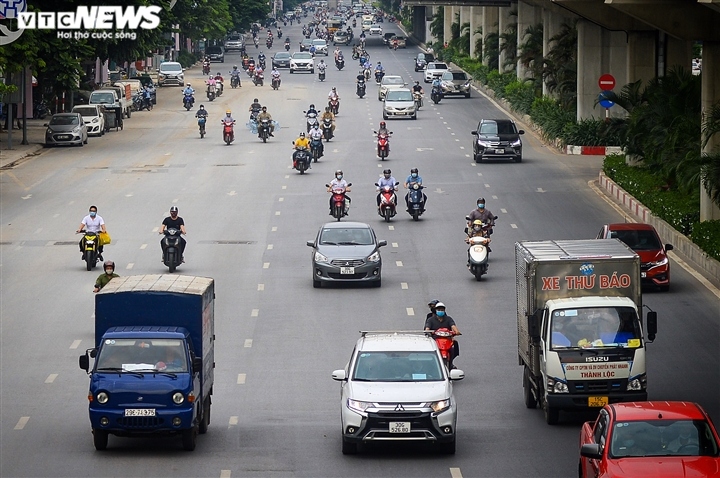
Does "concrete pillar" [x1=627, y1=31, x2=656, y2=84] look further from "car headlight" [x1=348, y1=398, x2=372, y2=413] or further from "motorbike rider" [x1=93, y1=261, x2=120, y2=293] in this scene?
"car headlight" [x1=348, y1=398, x2=372, y2=413]

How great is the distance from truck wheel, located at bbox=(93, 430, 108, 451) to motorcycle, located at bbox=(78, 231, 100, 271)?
15602mm

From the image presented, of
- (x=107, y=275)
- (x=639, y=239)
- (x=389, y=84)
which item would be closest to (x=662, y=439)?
(x=107, y=275)

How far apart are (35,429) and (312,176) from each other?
3217 cm

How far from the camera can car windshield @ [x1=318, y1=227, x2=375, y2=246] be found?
34062 mm

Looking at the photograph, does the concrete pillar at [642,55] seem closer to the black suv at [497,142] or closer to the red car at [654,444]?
the black suv at [497,142]

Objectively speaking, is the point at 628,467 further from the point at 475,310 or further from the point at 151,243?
the point at 151,243

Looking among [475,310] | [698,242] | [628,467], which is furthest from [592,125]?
[628,467]

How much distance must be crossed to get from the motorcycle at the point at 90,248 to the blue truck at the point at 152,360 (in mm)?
13938

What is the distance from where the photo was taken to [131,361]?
1941 cm

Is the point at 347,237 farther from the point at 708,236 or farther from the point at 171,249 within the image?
the point at 708,236

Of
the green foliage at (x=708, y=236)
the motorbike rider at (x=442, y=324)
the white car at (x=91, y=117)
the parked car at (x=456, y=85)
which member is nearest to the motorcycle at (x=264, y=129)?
the white car at (x=91, y=117)

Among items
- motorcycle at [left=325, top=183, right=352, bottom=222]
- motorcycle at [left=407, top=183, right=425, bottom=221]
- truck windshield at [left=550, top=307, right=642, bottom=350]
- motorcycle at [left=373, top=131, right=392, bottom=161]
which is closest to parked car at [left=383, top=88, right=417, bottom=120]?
motorcycle at [left=373, top=131, right=392, bottom=161]

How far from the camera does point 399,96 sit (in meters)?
74.3

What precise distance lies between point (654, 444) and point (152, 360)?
713cm
